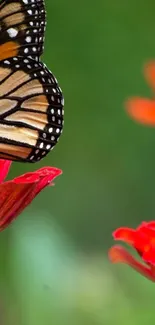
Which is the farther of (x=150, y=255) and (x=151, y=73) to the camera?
(x=151, y=73)

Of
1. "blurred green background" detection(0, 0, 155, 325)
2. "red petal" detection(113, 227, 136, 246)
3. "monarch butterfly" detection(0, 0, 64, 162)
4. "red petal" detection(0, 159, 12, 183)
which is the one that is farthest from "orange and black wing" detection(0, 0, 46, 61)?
"blurred green background" detection(0, 0, 155, 325)

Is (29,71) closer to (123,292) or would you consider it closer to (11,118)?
(11,118)

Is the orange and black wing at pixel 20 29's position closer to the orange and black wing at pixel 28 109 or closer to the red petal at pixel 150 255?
the orange and black wing at pixel 28 109

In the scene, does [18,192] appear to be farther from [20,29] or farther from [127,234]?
[20,29]

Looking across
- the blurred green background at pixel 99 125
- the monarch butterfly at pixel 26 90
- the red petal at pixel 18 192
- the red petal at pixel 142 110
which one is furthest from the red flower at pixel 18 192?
the blurred green background at pixel 99 125

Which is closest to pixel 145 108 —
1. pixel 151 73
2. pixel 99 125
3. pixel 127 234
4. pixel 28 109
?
pixel 151 73

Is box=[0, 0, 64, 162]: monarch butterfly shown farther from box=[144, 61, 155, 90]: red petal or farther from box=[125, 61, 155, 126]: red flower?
box=[144, 61, 155, 90]: red petal
